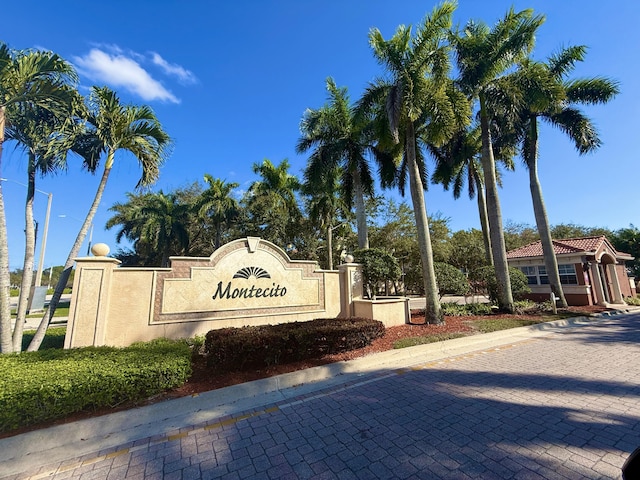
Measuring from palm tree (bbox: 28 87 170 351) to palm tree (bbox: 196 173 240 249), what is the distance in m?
15.6

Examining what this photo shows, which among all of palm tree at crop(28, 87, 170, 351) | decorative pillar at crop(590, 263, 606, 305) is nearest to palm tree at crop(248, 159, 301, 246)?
palm tree at crop(28, 87, 170, 351)

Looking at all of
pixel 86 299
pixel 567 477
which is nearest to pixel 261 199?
pixel 86 299

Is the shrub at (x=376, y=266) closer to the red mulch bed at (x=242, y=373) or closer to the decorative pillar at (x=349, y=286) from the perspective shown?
the decorative pillar at (x=349, y=286)

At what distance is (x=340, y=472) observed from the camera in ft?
9.78

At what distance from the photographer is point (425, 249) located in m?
11.1

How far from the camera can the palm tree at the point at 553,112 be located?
42.6ft

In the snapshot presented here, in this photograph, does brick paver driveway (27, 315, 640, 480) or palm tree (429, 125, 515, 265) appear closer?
brick paver driveway (27, 315, 640, 480)

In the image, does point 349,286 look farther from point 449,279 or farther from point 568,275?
point 568,275

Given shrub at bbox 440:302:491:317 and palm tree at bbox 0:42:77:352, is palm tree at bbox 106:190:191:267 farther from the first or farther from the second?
shrub at bbox 440:302:491:317

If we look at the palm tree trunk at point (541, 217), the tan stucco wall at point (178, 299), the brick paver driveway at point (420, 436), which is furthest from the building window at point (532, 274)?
the tan stucco wall at point (178, 299)

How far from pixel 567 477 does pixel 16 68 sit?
36.0 ft

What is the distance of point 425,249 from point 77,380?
1042cm

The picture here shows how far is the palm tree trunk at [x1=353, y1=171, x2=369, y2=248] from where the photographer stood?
46.8ft

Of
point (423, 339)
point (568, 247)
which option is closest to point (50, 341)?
point (423, 339)
